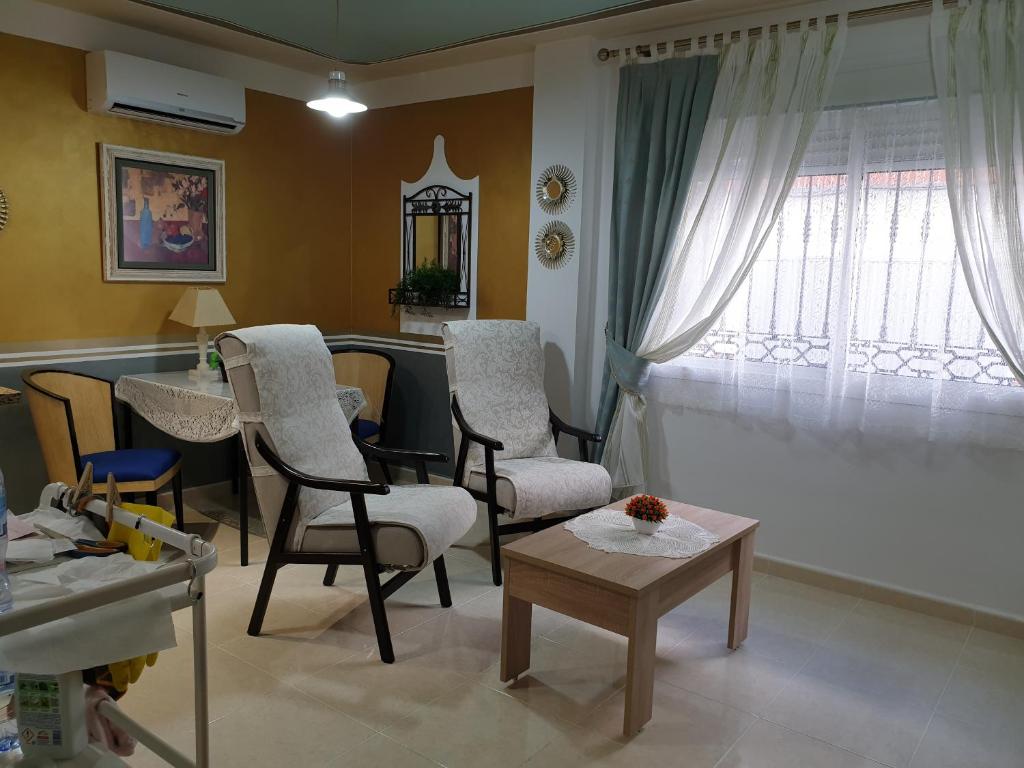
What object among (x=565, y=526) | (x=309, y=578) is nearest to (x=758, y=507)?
(x=565, y=526)

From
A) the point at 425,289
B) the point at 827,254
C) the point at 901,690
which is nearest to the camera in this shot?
the point at 901,690

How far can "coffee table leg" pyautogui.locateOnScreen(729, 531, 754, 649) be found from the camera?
2.90 metres

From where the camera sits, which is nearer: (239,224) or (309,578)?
(309,578)

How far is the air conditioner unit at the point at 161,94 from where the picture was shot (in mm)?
3727

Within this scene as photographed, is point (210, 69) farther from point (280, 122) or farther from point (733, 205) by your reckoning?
point (733, 205)

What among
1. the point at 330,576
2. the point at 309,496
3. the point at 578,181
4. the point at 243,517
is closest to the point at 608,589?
the point at 309,496

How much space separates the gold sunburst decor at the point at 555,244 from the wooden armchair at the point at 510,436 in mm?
374

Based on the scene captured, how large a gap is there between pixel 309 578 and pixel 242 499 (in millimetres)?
497

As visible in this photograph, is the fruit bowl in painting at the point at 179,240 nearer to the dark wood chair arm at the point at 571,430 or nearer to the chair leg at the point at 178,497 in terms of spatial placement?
the chair leg at the point at 178,497

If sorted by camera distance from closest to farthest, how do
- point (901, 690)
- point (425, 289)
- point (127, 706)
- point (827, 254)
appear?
1. point (127, 706)
2. point (901, 690)
3. point (827, 254)
4. point (425, 289)

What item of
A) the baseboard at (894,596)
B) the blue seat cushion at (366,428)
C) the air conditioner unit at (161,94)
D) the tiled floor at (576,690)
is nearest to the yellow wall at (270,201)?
the air conditioner unit at (161,94)

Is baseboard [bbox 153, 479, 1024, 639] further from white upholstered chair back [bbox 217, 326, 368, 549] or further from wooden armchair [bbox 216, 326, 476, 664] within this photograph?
white upholstered chair back [bbox 217, 326, 368, 549]

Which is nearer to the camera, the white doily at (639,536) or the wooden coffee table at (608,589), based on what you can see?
the wooden coffee table at (608,589)

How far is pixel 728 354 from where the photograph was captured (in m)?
3.70
